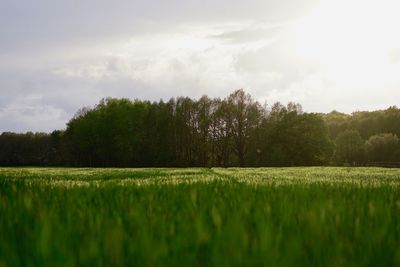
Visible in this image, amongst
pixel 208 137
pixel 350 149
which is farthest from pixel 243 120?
pixel 350 149

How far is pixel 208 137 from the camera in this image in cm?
10000

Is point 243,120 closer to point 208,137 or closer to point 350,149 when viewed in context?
point 208,137

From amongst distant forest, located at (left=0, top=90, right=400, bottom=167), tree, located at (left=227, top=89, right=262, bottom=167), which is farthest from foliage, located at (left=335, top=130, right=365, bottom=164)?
tree, located at (left=227, top=89, right=262, bottom=167)

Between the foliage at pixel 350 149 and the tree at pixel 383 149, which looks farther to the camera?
the foliage at pixel 350 149

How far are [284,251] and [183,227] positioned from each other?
86 cm

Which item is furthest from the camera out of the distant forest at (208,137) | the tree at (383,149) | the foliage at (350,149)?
the foliage at (350,149)

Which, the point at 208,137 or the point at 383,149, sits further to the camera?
the point at 383,149

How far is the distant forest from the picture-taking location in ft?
295

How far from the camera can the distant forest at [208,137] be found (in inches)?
3538

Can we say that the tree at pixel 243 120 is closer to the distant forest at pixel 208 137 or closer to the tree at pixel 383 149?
the distant forest at pixel 208 137

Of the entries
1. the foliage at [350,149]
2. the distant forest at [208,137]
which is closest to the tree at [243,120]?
the distant forest at [208,137]

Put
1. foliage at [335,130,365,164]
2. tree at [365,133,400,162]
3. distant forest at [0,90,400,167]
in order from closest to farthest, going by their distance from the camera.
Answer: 1. distant forest at [0,90,400,167]
2. tree at [365,133,400,162]
3. foliage at [335,130,365,164]

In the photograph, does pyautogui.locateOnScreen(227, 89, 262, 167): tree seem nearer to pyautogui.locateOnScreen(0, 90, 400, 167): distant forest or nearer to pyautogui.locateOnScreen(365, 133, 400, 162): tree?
pyautogui.locateOnScreen(0, 90, 400, 167): distant forest

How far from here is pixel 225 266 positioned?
2025 mm
